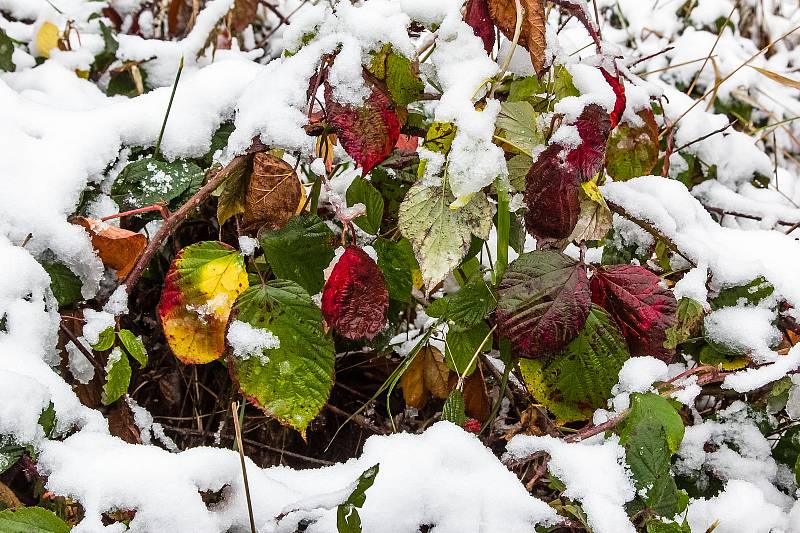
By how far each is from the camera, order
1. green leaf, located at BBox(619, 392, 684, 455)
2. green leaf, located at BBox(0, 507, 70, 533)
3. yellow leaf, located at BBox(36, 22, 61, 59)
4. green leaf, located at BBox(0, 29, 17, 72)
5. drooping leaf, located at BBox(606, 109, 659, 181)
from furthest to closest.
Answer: yellow leaf, located at BBox(36, 22, 61, 59) → green leaf, located at BBox(0, 29, 17, 72) → drooping leaf, located at BBox(606, 109, 659, 181) → green leaf, located at BBox(619, 392, 684, 455) → green leaf, located at BBox(0, 507, 70, 533)

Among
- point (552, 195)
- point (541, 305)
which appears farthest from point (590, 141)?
point (541, 305)

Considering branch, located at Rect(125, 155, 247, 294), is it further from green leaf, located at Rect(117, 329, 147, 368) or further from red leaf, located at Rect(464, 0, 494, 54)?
red leaf, located at Rect(464, 0, 494, 54)

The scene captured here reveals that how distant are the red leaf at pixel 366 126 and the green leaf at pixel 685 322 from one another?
15.8 inches

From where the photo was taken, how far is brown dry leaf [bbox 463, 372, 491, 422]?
900 mm

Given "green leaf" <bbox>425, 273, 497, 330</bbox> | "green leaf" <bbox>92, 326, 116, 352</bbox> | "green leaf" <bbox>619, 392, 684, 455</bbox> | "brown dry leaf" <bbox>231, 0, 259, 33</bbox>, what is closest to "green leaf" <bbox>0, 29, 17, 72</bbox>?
"brown dry leaf" <bbox>231, 0, 259, 33</bbox>

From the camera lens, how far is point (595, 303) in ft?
2.45

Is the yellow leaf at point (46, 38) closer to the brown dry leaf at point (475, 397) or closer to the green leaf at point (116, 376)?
the green leaf at point (116, 376)

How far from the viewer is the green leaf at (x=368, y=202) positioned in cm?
80

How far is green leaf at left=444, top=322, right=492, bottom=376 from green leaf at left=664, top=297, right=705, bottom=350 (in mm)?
215

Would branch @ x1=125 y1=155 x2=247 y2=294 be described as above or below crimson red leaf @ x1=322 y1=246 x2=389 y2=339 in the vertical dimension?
above

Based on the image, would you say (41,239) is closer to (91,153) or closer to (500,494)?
(91,153)

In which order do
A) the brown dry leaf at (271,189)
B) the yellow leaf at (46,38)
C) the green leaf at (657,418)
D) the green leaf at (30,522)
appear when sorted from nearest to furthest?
the green leaf at (30,522), the green leaf at (657,418), the brown dry leaf at (271,189), the yellow leaf at (46,38)

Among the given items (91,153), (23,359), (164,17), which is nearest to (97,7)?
(164,17)

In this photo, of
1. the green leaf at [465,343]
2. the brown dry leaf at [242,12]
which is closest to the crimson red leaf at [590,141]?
the green leaf at [465,343]
